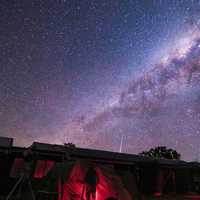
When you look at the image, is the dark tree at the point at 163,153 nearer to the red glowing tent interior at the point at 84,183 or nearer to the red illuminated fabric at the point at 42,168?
the red illuminated fabric at the point at 42,168


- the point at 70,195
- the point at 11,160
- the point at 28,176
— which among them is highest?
the point at 11,160

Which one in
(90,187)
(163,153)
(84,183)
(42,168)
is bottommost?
(90,187)

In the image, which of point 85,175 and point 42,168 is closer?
point 85,175

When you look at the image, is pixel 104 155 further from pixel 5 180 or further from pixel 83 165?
pixel 83 165

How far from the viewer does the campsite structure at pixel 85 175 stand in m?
7.96

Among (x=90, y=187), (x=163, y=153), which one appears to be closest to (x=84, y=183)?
(x=90, y=187)

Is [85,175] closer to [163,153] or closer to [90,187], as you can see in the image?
[90,187]

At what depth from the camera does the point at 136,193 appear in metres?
9.13

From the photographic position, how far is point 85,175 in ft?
26.2

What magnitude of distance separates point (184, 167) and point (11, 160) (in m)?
12.6

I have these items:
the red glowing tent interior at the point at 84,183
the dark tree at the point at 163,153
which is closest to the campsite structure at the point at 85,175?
the red glowing tent interior at the point at 84,183

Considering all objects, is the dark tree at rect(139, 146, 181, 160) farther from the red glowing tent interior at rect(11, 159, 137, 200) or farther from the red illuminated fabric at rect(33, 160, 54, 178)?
the red glowing tent interior at rect(11, 159, 137, 200)

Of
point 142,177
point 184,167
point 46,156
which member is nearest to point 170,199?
point 142,177

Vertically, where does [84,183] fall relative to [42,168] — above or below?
below
